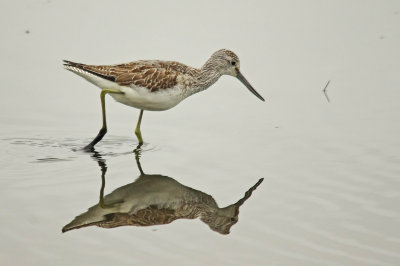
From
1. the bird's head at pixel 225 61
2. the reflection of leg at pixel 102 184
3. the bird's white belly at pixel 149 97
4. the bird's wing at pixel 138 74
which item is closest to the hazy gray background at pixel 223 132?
the reflection of leg at pixel 102 184

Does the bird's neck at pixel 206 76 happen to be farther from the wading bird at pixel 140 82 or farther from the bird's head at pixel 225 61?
the wading bird at pixel 140 82

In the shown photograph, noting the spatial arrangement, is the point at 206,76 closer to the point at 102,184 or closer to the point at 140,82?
the point at 140,82

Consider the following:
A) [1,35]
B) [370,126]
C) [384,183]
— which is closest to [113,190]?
[384,183]

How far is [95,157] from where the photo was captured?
1030 centimetres

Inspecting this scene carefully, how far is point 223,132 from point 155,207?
3360mm

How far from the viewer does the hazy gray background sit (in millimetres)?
7406

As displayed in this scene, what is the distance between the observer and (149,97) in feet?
35.2

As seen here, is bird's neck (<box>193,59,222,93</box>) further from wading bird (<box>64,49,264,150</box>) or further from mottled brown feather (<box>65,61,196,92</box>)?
mottled brown feather (<box>65,61,196,92</box>)

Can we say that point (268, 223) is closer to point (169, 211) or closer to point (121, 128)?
point (169, 211)

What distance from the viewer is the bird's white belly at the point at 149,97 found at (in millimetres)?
10688

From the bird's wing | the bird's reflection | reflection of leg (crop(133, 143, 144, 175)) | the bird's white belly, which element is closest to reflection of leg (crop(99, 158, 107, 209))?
the bird's reflection

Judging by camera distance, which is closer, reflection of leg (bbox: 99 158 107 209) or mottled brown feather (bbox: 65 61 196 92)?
reflection of leg (bbox: 99 158 107 209)

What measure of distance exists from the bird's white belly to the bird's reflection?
1.71m

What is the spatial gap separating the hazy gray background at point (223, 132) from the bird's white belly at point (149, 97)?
0.60 metres
